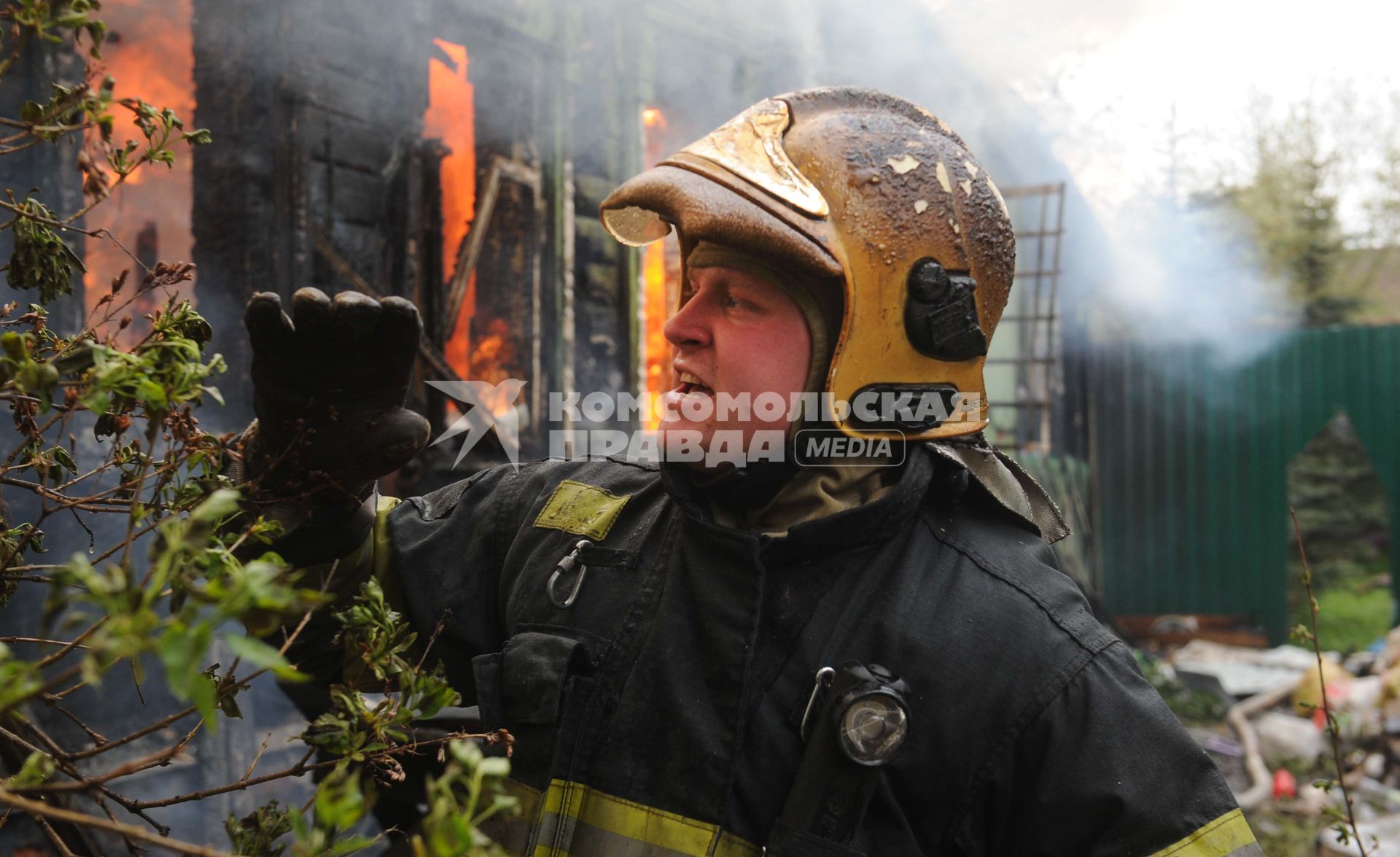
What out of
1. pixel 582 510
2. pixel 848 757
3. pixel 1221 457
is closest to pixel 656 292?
pixel 582 510

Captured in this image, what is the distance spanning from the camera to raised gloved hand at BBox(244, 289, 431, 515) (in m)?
1.67

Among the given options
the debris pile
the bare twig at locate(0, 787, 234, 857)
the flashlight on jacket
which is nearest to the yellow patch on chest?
the flashlight on jacket

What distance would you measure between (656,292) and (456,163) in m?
1.84

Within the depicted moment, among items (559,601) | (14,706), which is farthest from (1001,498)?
(14,706)

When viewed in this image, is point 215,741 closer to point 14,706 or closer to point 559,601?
point 559,601

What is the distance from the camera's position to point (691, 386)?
206 centimetres

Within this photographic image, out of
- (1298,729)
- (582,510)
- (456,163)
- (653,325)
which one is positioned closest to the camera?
(582,510)

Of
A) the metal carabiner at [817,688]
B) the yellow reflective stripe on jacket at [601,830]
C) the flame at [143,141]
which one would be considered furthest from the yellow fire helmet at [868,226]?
the flame at [143,141]

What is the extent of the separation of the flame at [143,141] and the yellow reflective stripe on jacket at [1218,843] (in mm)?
4312

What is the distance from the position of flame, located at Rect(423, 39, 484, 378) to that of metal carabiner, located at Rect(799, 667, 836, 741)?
3.91 meters

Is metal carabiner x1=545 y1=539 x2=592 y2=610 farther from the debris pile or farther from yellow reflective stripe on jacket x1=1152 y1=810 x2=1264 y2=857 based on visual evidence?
the debris pile

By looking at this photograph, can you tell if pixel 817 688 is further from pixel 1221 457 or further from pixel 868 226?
pixel 1221 457

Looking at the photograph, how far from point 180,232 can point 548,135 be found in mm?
2243

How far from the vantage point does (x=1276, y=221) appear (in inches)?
821
